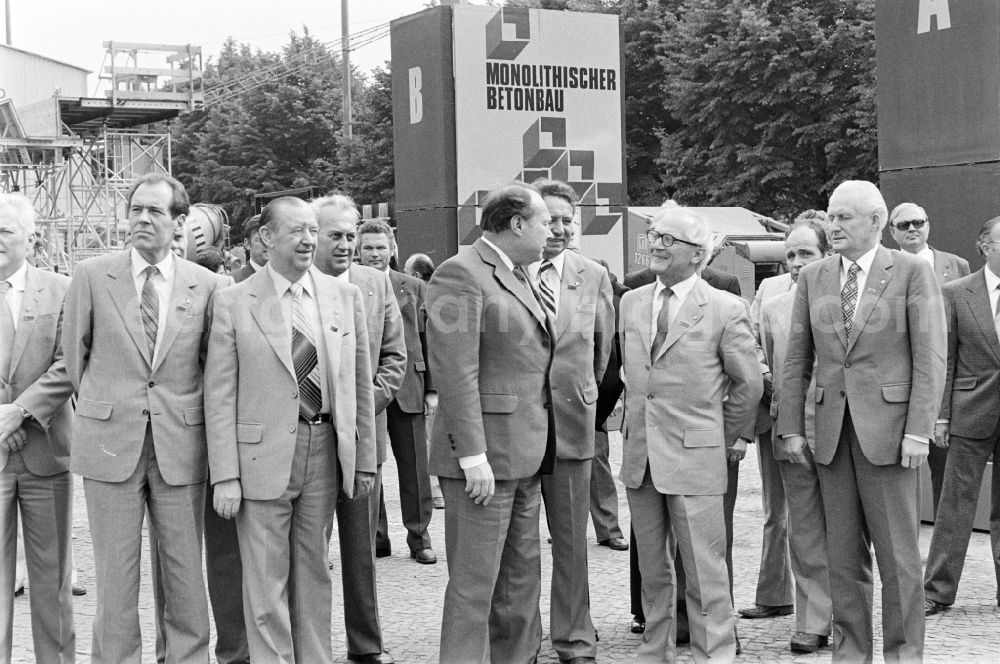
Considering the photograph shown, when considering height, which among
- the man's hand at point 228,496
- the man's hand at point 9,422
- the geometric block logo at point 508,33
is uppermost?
the geometric block logo at point 508,33

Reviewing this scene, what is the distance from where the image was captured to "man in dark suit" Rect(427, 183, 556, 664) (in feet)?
16.5

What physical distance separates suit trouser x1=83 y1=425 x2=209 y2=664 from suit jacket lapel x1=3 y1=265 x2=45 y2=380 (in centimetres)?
75

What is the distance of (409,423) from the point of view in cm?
802

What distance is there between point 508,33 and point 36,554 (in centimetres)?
769

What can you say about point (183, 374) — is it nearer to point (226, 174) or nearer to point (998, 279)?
point (998, 279)

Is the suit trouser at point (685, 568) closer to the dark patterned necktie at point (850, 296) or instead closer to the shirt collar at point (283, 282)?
the dark patterned necktie at point (850, 296)

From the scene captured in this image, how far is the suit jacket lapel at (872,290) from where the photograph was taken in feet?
17.0

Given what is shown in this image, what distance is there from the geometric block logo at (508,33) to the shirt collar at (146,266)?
6.84m

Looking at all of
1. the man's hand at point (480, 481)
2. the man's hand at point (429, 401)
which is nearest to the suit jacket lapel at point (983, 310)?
the man's hand at point (480, 481)

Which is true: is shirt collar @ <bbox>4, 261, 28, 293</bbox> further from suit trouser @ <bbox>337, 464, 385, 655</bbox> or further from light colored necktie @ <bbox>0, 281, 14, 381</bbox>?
suit trouser @ <bbox>337, 464, 385, 655</bbox>

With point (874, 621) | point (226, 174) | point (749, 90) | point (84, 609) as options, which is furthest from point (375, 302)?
point (226, 174)

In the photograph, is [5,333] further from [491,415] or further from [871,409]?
[871,409]

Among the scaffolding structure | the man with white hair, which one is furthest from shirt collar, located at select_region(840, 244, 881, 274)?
the scaffolding structure

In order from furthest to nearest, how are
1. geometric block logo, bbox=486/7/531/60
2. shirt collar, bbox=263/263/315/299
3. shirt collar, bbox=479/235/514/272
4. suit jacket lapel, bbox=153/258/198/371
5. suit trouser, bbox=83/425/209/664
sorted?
geometric block logo, bbox=486/7/531/60 → shirt collar, bbox=479/235/514/272 → shirt collar, bbox=263/263/315/299 → suit jacket lapel, bbox=153/258/198/371 → suit trouser, bbox=83/425/209/664
